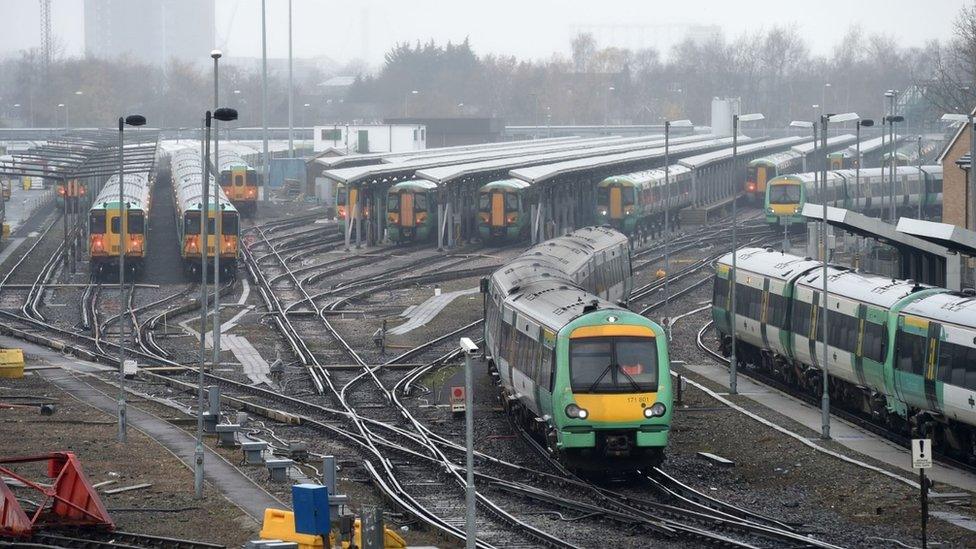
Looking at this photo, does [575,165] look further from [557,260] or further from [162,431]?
[162,431]

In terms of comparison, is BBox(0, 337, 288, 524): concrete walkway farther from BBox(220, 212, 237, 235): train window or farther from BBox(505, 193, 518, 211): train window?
BBox(505, 193, 518, 211): train window

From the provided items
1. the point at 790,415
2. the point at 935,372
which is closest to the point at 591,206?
the point at 790,415

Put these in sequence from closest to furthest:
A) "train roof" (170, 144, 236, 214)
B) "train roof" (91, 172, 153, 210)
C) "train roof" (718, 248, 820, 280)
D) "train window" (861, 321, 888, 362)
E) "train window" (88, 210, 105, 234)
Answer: "train window" (861, 321, 888, 362) → "train roof" (718, 248, 820, 280) → "train window" (88, 210, 105, 234) → "train roof" (91, 172, 153, 210) → "train roof" (170, 144, 236, 214)

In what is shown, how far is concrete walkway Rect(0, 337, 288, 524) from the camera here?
25.1 m

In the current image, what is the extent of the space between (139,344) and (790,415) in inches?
842

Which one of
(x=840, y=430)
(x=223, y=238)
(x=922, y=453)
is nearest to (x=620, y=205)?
(x=223, y=238)

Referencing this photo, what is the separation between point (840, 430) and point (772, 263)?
26.6 feet

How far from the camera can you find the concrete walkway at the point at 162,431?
25141 millimetres

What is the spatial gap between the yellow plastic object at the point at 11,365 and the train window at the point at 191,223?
73.7 feet

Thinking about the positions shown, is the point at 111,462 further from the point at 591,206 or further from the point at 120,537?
the point at 591,206

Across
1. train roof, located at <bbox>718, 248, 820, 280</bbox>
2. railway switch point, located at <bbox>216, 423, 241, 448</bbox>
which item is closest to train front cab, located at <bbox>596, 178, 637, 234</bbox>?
train roof, located at <bbox>718, 248, 820, 280</bbox>

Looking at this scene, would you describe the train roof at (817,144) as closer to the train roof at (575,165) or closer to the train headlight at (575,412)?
the train roof at (575,165)

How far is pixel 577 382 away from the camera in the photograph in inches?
1026

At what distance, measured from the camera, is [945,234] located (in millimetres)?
31906
